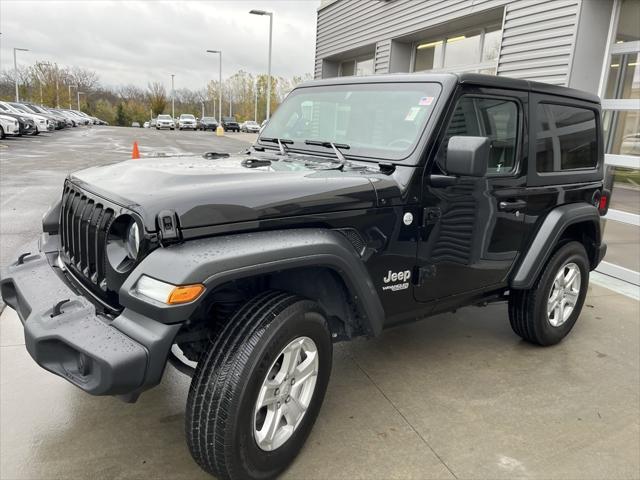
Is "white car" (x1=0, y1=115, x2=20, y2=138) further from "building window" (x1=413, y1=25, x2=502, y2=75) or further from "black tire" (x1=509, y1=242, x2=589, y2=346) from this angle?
"black tire" (x1=509, y1=242, x2=589, y2=346)

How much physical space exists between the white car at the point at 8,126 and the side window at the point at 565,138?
23.9m

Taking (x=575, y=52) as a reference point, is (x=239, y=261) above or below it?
below

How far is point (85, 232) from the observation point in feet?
8.02

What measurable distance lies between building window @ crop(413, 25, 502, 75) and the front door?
18.7 feet

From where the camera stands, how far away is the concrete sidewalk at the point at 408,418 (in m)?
2.49

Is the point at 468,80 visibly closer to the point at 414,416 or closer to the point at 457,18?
the point at 414,416

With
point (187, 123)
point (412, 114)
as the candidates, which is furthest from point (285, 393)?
point (187, 123)

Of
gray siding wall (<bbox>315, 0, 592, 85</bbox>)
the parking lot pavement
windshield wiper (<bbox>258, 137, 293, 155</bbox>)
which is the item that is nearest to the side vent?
windshield wiper (<bbox>258, 137, 293, 155</bbox>)

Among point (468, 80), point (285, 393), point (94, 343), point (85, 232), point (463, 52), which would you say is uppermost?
point (463, 52)

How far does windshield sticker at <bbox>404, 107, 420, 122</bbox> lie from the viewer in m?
2.95

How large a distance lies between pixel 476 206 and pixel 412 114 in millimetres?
668

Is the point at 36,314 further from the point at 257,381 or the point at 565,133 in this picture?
the point at 565,133

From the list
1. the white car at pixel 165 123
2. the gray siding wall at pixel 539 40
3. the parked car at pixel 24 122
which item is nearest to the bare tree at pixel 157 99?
the white car at pixel 165 123

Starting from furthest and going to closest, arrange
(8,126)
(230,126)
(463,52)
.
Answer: (230,126) < (8,126) < (463,52)
